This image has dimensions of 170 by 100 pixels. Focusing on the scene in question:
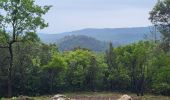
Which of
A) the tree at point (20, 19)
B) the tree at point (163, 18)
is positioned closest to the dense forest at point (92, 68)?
the tree at point (163, 18)

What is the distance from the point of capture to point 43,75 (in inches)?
3199

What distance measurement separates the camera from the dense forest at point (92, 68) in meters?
73.9

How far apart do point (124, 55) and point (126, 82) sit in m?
8.12

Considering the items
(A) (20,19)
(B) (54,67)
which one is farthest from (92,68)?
(A) (20,19)

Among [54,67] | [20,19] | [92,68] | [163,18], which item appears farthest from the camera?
[92,68]

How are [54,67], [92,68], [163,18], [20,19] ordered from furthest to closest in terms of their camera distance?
[92,68]
[54,67]
[163,18]
[20,19]

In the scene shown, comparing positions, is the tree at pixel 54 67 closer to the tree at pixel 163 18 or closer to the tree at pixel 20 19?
the tree at pixel 163 18

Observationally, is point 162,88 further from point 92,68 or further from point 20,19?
point 20,19

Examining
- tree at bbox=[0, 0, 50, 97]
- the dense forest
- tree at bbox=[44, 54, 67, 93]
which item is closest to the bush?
the dense forest

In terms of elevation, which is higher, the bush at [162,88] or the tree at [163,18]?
the tree at [163,18]

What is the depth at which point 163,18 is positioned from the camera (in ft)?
218

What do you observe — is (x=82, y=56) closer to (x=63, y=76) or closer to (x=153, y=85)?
(x=63, y=76)

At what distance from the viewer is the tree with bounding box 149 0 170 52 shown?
6538 centimetres

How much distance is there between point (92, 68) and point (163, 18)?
23773mm
